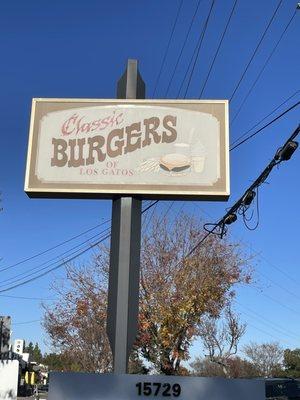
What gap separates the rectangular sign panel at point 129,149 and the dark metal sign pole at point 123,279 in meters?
0.35

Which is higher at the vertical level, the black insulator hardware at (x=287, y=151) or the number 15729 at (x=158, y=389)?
the black insulator hardware at (x=287, y=151)

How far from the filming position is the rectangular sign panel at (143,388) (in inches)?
280

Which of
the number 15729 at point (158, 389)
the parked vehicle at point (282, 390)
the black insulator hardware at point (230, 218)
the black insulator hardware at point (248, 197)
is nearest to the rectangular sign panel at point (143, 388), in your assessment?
the number 15729 at point (158, 389)

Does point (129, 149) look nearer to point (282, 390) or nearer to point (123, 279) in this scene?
point (123, 279)

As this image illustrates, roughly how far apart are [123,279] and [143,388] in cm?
168

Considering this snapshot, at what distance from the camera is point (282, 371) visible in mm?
96875

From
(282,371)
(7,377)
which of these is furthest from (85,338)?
(282,371)

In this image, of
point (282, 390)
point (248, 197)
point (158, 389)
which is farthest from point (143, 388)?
point (282, 390)

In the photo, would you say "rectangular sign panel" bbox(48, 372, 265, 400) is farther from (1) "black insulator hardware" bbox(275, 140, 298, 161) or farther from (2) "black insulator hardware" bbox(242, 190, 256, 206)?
(2) "black insulator hardware" bbox(242, 190, 256, 206)

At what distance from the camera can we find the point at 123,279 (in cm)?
834

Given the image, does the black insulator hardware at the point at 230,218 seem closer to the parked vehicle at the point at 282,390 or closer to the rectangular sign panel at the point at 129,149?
the rectangular sign panel at the point at 129,149

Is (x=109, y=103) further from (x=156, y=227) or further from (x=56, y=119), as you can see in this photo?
(x=156, y=227)

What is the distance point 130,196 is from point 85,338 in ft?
79.8

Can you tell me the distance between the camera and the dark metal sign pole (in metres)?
8.11
